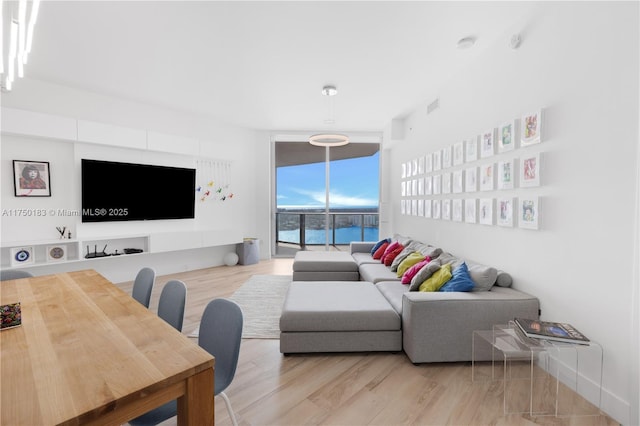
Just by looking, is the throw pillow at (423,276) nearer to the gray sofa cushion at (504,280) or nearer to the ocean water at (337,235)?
the gray sofa cushion at (504,280)

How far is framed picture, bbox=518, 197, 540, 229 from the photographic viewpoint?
92.9 inches

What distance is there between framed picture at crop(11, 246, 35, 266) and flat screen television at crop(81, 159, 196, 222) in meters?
0.71

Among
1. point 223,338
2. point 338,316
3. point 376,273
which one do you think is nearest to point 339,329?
point 338,316

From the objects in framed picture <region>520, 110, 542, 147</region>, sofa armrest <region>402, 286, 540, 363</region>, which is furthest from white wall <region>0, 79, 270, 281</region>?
framed picture <region>520, 110, 542, 147</region>

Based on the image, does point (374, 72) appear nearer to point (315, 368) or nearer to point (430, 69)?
point (430, 69)

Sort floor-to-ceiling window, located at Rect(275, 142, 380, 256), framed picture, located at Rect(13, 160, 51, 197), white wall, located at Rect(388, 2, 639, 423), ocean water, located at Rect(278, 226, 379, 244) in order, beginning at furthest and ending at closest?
ocean water, located at Rect(278, 226, 379, 244)
floor-to-ceiling window, located at Rect(275, 142, 380, 256)
framed picture, located at Rect(13, 160, 51, 197)
white wall, located at Rect(388, 2, 639, 423)

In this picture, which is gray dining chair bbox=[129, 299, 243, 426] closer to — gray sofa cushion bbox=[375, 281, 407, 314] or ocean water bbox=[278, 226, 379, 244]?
gray sofa cushion bbox=[375, 281, 407, 314]

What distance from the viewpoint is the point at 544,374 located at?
2166 mm

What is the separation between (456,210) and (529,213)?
1153 millimetres

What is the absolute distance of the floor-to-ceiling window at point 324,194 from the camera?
277 inches

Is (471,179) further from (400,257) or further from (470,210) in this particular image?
(400,257)

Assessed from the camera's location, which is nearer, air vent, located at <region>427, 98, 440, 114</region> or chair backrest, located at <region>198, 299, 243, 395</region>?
chair backrest, located at <region>198, 299, 243, 395</region>

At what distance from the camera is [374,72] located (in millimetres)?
3674

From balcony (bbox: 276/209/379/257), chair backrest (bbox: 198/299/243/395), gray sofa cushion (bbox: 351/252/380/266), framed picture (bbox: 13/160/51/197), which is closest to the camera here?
chair backrest (bbox: 198/299/243/395)
